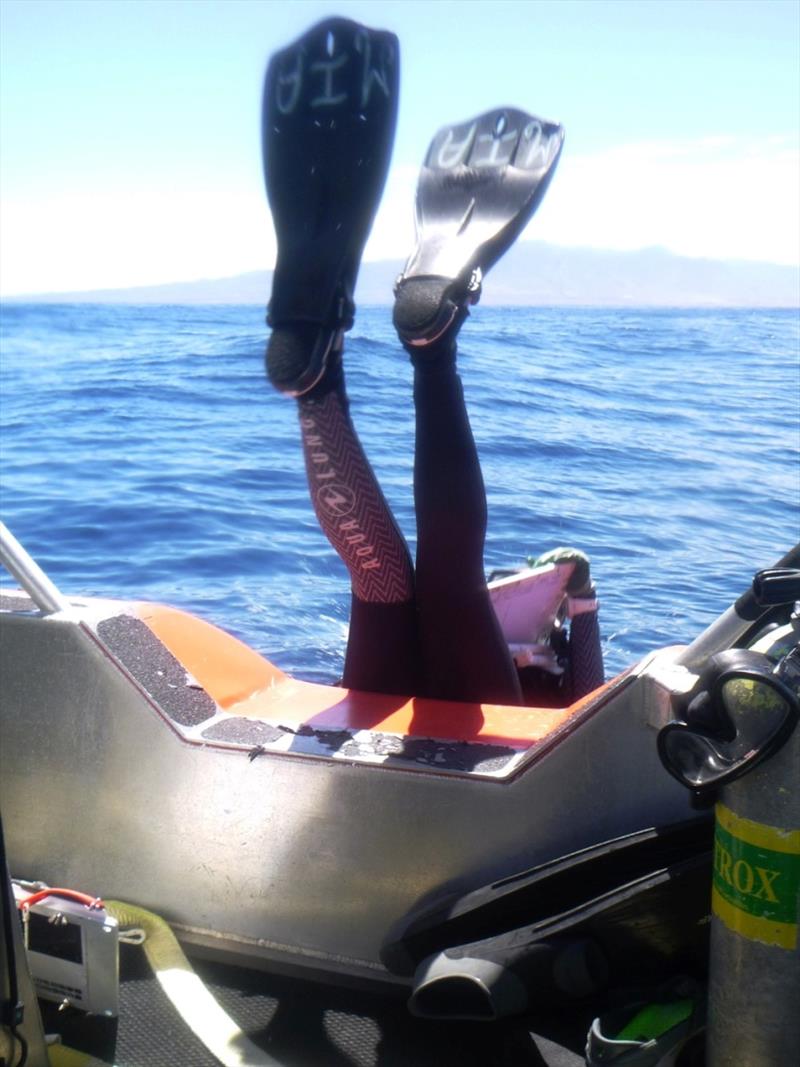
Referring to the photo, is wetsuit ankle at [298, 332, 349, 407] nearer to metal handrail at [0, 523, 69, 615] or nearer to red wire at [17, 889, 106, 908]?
metal handrail at [0, 523, 69, 615]

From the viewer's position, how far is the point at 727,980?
3.65 ft

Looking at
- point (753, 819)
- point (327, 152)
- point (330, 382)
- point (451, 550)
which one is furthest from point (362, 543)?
point (753, 819)

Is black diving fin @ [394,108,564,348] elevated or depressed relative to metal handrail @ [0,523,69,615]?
elevated

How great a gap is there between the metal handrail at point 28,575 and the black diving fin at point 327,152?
0.60 meters

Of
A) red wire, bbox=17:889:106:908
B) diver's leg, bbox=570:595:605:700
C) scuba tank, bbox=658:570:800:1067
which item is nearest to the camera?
scuba tank, bbox=658:570:800:1067

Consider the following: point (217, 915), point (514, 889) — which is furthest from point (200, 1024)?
point (514, 889)

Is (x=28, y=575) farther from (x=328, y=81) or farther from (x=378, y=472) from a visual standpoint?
(x=378, y=472)

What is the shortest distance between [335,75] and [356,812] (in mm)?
1292

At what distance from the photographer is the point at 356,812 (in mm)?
1487

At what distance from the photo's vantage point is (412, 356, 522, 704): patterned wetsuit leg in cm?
191

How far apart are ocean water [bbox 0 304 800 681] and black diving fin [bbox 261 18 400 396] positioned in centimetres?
179

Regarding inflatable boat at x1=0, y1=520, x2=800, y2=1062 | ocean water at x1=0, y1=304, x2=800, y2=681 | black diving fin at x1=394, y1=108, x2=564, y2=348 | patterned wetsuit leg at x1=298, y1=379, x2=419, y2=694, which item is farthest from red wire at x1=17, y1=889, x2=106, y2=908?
ocean water at x1=0, y1=304, x2=800, y2=681

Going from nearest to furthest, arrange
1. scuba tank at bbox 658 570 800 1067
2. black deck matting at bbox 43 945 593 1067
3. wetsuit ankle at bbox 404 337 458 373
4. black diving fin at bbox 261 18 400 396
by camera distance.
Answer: scuba tank at bbox 658 570 800 1067 < black deck matting at bbox 43 945 593 1067 < wetsuit ankle at bbox 404 337 458 373 < black diving fin at bbox 261 18 400 396

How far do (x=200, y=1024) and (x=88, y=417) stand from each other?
345 inches
